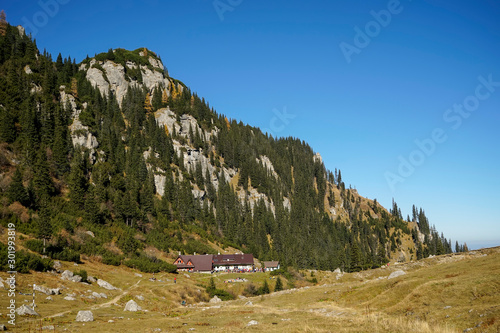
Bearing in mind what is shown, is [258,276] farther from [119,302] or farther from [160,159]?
[160,159]

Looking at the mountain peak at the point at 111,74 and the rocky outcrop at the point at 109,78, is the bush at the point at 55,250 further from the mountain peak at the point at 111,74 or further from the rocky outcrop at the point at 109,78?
the mountain peak at the point at 111,74

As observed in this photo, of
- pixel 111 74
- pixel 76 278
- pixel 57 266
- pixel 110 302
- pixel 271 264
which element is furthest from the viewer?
pixel 111 74

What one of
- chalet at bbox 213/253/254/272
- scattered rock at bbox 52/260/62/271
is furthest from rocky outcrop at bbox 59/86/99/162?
scattered rock at bbox 52/260/62/271

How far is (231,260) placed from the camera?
4796 inches

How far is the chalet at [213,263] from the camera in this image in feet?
347

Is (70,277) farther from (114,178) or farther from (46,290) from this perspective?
(114,178)

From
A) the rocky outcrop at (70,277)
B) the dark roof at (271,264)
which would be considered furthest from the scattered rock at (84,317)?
the dark roof at (271,264)

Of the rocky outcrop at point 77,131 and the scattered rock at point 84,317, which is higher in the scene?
the rocky outcrop at point 77,131

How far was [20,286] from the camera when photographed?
41250 mm

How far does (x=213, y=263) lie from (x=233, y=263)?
28.8 ft

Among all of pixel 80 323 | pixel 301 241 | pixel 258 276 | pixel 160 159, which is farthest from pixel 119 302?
pixel 301 241

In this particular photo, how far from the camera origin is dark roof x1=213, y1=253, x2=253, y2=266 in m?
119

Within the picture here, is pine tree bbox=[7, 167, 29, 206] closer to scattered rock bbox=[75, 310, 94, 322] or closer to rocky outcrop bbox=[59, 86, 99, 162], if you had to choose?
rocky outcrop bbox=[59, 86, 99, 162]

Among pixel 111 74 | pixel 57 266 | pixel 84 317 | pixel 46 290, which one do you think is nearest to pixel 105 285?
pixel 57 266
